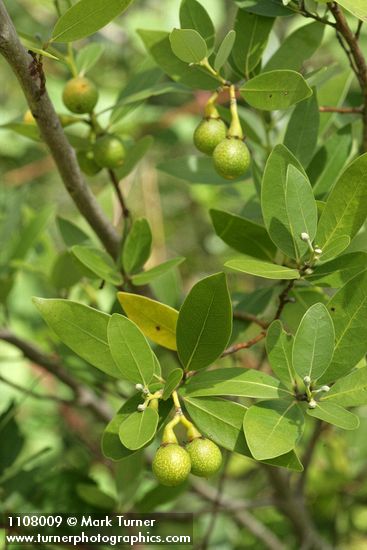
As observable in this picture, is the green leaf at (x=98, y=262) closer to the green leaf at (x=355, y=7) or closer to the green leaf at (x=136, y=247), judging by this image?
the green leaf at (x=136, y=247)

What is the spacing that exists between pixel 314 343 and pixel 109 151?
476mm

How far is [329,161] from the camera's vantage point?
3.64ft

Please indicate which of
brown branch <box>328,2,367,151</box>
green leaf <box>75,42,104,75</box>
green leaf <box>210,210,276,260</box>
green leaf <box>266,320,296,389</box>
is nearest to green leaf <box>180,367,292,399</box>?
green leaf <box>266,320,296,389</box>

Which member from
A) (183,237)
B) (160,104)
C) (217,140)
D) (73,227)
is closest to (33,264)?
(73,227)

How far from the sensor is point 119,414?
91 centimetres

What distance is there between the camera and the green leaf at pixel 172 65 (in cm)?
105

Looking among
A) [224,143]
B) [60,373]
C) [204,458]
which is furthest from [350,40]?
[60,373]

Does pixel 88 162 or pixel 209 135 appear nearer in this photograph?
pixel 209 135

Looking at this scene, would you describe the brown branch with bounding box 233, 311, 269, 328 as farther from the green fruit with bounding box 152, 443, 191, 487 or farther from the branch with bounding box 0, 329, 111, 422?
the branch with bounding box 0, 329, 111, 422

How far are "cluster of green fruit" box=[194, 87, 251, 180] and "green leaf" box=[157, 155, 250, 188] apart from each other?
0.33 metres

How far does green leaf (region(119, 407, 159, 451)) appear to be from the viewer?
82cm

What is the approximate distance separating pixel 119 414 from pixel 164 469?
0.41ft

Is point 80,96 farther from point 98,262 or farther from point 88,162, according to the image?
point 98,262

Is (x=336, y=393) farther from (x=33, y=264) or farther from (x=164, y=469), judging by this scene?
(x=33, y=264)
